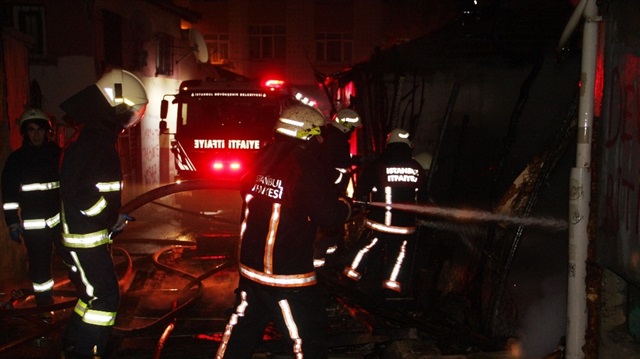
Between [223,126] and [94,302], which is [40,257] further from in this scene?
[223,126]

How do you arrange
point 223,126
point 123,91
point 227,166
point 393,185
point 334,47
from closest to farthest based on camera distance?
point 123,91 → point 393,185 → point 227,166 → point 223,126 → point 334,47

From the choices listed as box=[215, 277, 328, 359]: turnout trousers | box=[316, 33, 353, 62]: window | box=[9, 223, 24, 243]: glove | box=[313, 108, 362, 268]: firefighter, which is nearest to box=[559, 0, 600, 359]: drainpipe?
box=[215, 277, 328, 359]: turnout trousers

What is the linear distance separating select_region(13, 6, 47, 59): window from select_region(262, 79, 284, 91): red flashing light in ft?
16.4

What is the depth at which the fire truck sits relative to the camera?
10562mm

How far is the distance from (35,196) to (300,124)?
324 centimetres

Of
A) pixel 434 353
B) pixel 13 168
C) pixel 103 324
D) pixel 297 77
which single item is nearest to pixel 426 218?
pixel 434 353

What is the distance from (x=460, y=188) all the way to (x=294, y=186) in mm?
4236

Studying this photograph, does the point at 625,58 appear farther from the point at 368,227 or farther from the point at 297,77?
the point at 297,77

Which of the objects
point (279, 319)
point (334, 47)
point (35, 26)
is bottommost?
point (279, 319)

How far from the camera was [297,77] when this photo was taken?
27.5 metres

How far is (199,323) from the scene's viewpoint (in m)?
5.38

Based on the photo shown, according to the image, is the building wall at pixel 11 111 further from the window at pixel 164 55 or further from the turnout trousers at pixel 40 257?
the window at pixel 164 55

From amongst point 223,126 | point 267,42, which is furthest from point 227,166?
point 267,42

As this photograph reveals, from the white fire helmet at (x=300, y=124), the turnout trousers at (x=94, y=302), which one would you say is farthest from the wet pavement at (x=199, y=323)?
the white fire helmet at (x=300, y=124)
